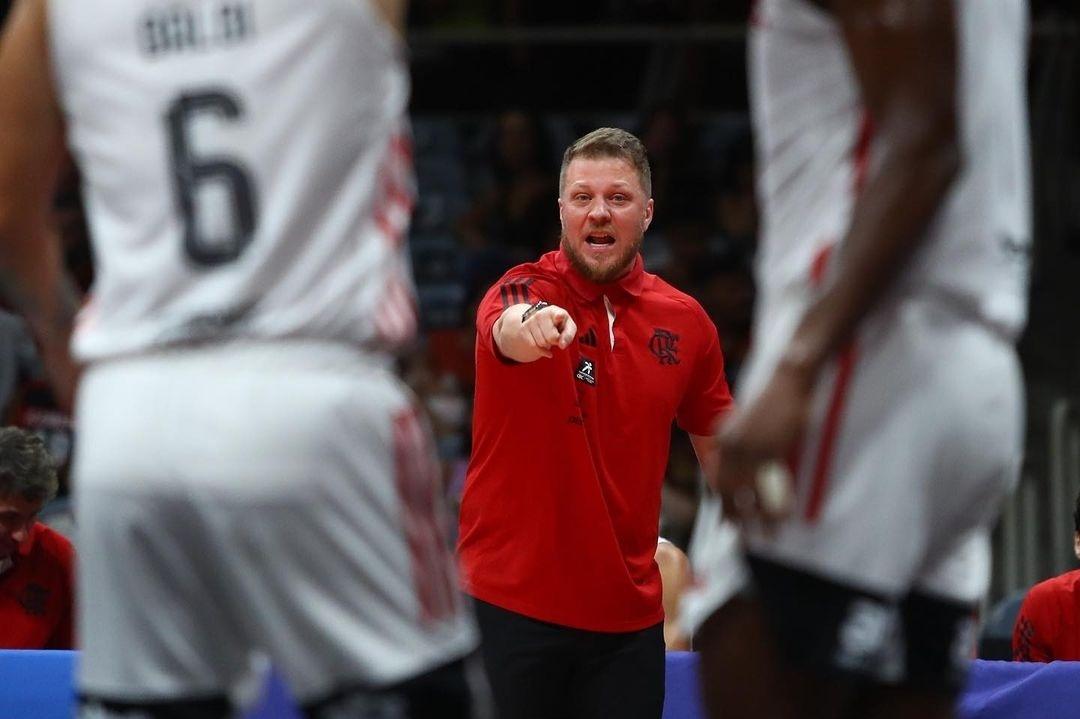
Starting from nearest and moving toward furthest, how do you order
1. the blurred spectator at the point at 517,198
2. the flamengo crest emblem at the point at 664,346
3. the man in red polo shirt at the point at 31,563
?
the flamengo crest emblem at the point at 664,346, the man in red polo shirt at the point at 31,563, the blurred spectator at the point at 517,198

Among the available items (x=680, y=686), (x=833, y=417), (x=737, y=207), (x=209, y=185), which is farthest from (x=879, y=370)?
(x=737, y=207)

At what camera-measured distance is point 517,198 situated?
10.3m

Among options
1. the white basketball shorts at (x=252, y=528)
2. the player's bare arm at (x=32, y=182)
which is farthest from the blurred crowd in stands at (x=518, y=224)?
the white basketball shorts at (x=252, y=528)

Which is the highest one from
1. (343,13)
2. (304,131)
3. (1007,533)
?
(343,13)

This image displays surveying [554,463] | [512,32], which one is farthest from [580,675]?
[512,32]

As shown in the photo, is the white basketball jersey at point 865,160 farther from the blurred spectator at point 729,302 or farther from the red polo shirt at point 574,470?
the blurred spectator at point 729,302

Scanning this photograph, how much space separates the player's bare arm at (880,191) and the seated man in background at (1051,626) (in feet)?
11.9

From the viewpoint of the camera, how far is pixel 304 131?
2.37m

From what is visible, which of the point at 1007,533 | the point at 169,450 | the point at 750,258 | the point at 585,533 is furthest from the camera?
the point at 750,258

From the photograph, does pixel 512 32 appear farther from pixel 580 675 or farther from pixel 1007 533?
pixel 580 675

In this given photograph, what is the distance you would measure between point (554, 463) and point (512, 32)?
23.8ft

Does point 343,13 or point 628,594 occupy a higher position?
point 343,13

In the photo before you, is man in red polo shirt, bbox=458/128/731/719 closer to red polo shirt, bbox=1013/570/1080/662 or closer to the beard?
the beard

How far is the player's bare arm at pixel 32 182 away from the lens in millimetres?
2494
